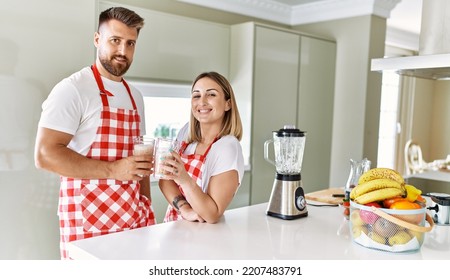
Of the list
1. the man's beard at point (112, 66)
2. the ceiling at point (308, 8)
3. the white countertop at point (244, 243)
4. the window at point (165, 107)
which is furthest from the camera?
the ceiling at point (308, 8)

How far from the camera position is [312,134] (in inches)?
153

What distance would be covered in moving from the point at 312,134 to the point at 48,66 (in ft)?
7.92

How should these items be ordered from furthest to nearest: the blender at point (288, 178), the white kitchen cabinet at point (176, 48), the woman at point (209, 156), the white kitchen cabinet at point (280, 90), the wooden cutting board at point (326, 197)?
the white kitchen cabinet at point (280, 90) → the white kitchen cabinet at point (176, 48) → the wooden cutting board at point (326, 197) → the blender at point (288, 178) → the woman at point (209, 156)

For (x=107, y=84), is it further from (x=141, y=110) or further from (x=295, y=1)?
(x=295, y=1)

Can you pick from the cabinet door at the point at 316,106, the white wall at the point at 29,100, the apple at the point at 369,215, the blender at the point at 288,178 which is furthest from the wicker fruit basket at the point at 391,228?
the cabinet door at the point at 316,106

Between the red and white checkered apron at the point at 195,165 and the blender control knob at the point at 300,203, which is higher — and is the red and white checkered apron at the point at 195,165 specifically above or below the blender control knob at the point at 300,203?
above

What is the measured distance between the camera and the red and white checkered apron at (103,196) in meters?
1.74

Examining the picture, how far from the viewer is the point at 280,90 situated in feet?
11.6

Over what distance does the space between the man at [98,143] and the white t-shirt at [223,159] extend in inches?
8.8

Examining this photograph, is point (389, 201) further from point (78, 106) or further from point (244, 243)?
point (78, 106)

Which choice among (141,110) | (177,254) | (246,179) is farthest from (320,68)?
(177,254)

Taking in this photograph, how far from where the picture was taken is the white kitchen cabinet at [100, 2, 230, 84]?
2816mm

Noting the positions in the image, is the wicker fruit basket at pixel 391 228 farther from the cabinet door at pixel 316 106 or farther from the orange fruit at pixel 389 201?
the cabinet door at pixel 316 106

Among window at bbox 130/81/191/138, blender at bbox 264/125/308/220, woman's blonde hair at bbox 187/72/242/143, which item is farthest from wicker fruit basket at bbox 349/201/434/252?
window at bbox 130/81/191/138
